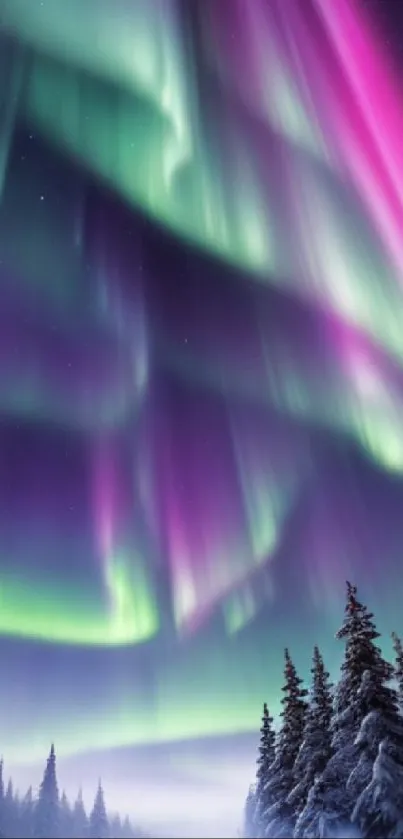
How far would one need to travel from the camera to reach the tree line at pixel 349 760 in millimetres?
20000

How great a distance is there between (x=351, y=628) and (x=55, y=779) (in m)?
43.5

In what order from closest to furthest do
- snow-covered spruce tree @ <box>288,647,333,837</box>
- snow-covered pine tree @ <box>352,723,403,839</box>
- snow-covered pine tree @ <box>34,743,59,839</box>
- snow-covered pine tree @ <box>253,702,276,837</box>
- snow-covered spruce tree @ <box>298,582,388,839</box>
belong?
snow-covered pine tree @ <box>352,723,403,839</box>, snow-covered spruce tree @ <box>298,582,388,839</box>, snow-covered spruce tree @ <box>288,647,333,837</box>, snow-covered pine tree @ <box>253,702,276,837</box>, snow-covered pine tree @ <box>34,743,59,839</box>

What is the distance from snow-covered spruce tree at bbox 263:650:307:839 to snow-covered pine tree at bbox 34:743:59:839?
2699cm

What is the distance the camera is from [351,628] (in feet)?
79.4

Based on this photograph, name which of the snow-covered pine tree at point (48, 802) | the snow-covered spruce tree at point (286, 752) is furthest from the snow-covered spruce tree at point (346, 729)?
the snow-covered pine tree at point (48, 802)

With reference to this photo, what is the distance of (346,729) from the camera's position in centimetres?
2303

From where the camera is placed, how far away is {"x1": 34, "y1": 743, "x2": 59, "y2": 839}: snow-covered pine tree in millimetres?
48562

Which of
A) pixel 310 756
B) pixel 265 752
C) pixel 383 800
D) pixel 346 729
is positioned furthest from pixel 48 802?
pixel 383 800

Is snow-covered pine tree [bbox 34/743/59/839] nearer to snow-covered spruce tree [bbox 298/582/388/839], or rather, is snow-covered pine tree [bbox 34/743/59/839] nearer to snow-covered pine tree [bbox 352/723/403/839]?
snow-covered spruce tree [bbox 298/582/388/839]

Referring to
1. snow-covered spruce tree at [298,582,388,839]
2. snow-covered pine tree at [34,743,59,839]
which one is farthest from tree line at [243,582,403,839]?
snow-covered pine tree at [34,743,59,839]

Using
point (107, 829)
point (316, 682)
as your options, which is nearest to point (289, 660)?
point (316, 682)

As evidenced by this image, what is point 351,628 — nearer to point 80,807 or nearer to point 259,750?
point 259,750

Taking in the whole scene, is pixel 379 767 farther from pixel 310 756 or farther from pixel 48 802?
pixel 48 802

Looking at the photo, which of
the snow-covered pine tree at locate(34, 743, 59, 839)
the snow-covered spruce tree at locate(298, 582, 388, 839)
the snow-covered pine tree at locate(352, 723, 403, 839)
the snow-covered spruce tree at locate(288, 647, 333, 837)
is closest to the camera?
the snow-covered pine tree at locate(352, 723, 403, 839)
